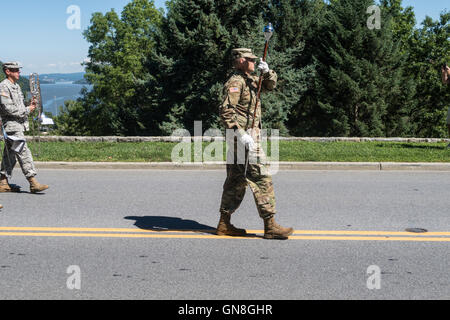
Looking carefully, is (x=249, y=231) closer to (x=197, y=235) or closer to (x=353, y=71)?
(x=197, y=235)

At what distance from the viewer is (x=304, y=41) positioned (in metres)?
26.9

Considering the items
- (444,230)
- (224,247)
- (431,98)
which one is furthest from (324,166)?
(431,98)

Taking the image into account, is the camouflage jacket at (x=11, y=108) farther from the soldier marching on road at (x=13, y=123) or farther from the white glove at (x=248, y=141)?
the white glove at (x=248, y=141)

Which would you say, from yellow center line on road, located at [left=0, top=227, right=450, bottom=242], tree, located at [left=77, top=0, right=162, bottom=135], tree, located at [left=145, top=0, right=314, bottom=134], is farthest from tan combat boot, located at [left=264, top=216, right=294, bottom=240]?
tree, located at [left=77, top=0, right=162, bottom=135]

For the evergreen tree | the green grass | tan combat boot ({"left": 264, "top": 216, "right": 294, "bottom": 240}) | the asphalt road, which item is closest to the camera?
the asphalt road

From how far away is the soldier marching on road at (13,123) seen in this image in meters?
7.40

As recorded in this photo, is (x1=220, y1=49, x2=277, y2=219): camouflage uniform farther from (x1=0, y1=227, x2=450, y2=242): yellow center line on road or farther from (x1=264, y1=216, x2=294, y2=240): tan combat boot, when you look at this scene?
(x1=0, y1=227, x2=450, y2=242): yellow center line on road

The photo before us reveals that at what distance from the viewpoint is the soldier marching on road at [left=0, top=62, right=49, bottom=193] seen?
24.3 feet

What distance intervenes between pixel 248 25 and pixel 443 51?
18291mm

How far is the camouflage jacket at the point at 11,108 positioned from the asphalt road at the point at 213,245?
104 centimetres

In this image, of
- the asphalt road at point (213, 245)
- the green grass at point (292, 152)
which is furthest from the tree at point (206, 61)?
the asphalt road at point (213, 245)

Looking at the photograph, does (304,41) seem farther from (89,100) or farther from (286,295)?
(89,100)

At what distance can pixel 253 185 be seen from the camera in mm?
5055
